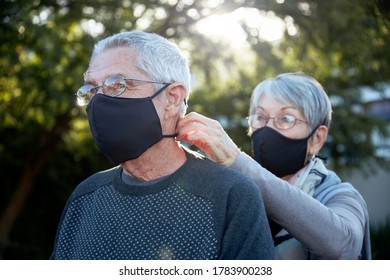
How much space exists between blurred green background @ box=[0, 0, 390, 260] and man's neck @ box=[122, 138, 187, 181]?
2.40 m

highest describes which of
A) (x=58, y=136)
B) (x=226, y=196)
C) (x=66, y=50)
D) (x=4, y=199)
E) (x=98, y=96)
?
(x=98, y=96)

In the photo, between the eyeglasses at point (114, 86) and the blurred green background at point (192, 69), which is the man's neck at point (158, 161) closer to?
the eyeglasses at point (114, 86)

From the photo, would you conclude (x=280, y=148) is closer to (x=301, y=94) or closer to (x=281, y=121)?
(x=281, y=121)

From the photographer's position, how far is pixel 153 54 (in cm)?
230

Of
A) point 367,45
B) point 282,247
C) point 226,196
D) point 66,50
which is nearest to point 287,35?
point 367,45

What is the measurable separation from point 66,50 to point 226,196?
18.2 ft

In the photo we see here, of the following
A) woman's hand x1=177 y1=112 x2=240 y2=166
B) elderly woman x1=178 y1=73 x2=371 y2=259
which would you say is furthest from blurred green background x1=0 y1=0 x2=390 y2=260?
woman's hand x1=177 y1=112 x2=240 y2=166

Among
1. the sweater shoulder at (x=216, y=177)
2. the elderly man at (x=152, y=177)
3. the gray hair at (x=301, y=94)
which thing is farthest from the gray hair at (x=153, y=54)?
the gray hair at (x=301, y=94)

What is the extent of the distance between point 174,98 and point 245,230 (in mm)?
626

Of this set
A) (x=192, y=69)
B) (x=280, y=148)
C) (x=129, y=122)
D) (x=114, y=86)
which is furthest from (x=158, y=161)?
(x=192, y=69)

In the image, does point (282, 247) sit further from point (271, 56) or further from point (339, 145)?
point (339, 145)

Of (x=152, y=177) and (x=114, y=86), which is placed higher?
(x=114, y=86)
